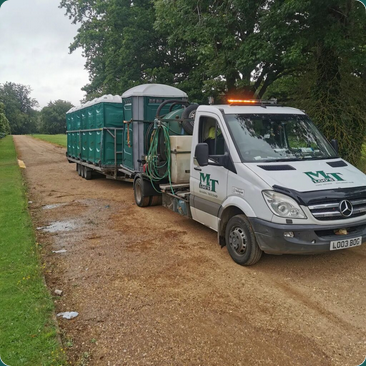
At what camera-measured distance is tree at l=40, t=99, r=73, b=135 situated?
10703 cm

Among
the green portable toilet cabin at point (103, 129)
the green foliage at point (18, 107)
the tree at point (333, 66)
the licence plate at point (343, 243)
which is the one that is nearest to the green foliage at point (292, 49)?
the tree at point (333, 66)

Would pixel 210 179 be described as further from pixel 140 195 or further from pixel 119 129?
pixel 119 129

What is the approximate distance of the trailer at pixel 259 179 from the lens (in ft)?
15.3

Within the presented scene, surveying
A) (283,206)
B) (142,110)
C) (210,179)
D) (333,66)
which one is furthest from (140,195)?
(333,66)

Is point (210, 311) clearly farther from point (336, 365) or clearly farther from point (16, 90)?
point (16, 90)

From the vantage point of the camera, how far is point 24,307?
401 centimetres

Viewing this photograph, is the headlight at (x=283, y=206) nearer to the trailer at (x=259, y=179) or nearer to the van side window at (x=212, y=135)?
the trailer at (x=259, y=179)

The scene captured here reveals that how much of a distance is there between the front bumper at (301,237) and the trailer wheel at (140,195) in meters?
4.85

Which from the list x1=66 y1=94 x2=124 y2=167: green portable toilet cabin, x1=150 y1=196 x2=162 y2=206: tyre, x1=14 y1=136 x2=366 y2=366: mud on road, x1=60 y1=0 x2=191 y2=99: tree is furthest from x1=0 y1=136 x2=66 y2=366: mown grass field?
x1=60 y1=0 x2=191 y2=99: tree

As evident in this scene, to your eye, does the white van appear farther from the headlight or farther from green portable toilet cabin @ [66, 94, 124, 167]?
green portable toilet cabin @ [66, 94, 124, 167]

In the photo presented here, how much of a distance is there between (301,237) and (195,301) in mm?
1629

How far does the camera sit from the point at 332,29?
805 centimetres

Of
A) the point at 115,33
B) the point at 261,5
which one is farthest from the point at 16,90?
the point at 261,5

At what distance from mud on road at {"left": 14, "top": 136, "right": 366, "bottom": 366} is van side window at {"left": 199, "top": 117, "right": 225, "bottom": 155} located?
1741 mm
